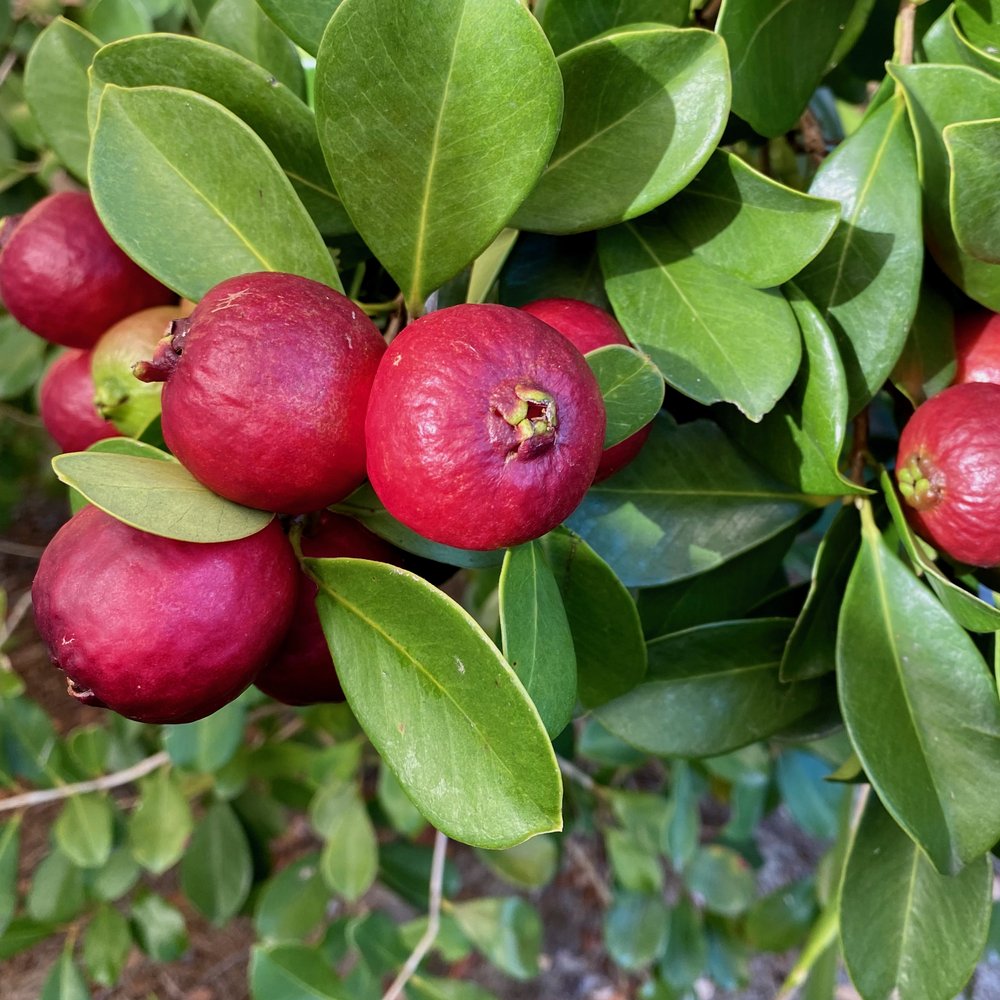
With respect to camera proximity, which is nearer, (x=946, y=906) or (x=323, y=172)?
(x=323, y=172)

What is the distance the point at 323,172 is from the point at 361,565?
1.15ft

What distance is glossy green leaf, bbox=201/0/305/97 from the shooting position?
796 millimetres

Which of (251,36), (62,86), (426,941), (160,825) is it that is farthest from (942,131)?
(160,825)

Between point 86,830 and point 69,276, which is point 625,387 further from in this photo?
point 86,830

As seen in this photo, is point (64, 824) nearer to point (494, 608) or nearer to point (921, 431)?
point (494, 608)

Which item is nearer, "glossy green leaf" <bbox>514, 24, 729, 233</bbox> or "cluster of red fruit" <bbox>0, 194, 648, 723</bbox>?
"cluster of red fruit" <bbox>0, 194, 648, 723</bbox>

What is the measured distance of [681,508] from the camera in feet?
2.63

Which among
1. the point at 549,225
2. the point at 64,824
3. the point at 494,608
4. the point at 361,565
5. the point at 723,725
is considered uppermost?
the point at 549,225

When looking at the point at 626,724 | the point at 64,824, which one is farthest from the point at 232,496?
the point at 64,824

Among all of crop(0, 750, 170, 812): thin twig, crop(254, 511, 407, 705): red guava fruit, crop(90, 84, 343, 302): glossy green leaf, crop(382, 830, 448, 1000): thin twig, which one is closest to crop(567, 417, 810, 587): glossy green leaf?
crop(254, 511, 407, 705): red guava fruit

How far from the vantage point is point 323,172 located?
0.70m

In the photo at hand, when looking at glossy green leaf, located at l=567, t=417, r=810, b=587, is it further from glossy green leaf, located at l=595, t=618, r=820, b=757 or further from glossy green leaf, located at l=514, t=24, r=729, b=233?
glossy green leaf, located at l=514, t=24, r=729, b=233

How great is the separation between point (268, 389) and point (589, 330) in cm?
25

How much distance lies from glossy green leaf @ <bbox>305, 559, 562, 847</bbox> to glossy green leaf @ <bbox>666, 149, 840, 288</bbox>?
0.38 meters
